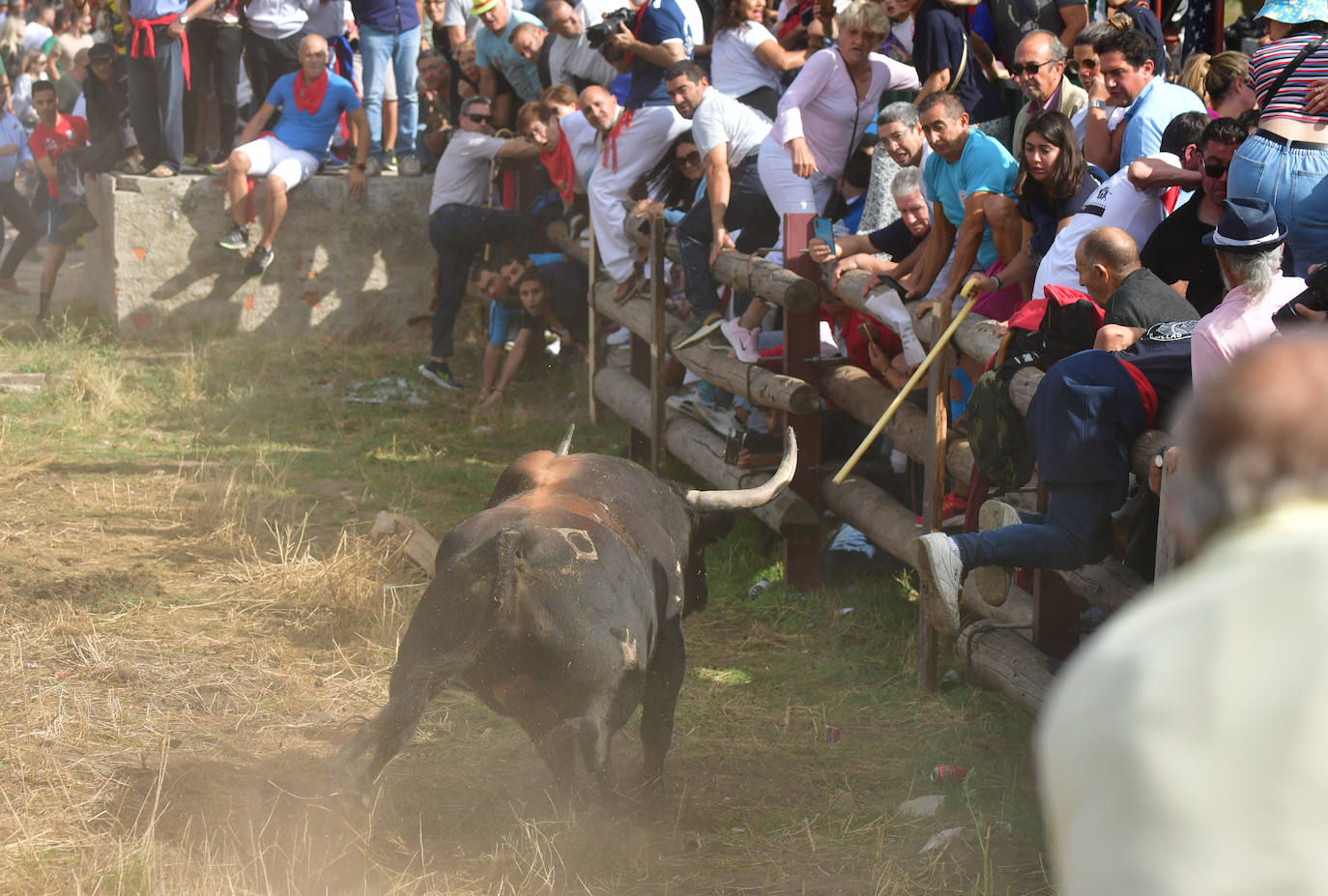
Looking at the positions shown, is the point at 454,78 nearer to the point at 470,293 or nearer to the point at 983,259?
the point at 470,293

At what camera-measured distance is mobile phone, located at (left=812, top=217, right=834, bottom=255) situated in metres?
6.88

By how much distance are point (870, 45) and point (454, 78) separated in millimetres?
5591

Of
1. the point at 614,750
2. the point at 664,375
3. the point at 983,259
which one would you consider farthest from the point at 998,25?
the point at 614,750

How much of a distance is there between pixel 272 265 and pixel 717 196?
6.03 metres

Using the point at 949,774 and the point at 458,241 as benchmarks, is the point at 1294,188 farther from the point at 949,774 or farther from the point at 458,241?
the point at 458,241

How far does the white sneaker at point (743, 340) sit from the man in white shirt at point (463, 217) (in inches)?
152

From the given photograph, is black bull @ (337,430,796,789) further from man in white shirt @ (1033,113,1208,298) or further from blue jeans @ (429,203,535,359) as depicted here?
blue jeans @ (429,203,535,359)

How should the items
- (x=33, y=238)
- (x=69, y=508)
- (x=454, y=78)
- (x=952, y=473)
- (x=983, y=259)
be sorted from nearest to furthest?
1. (x=952, y=473)
2. (x=983, y=259)
3. (x=69, y=508)
4. (x=454, y=78)
5. (x=33, y=238)

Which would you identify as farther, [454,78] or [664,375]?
[454,78]

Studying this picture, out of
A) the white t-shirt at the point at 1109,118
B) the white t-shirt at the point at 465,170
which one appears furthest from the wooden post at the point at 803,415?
the white t-shirt at the point at 465,170

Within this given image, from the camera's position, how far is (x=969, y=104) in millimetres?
7188

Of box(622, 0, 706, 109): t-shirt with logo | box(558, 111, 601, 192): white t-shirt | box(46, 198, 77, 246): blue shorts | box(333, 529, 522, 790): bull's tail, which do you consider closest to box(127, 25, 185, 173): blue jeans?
box(46, 198, 77, 246): blue shorts

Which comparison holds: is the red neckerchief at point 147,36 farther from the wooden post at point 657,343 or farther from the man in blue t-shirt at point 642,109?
the wooden post at point 657,343

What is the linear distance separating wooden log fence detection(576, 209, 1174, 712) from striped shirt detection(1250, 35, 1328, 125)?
1.27 metres
